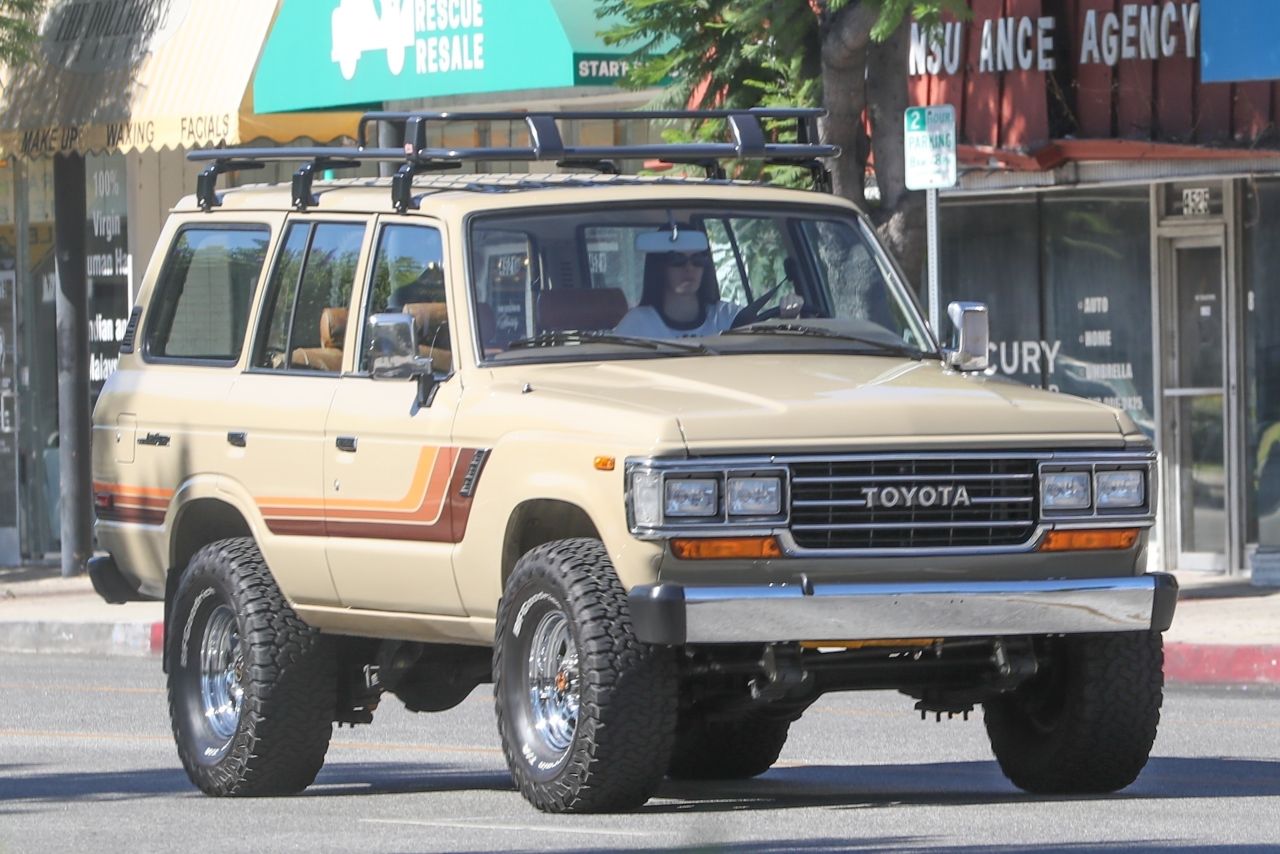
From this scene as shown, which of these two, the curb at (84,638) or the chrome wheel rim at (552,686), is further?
the curb at (84,638)

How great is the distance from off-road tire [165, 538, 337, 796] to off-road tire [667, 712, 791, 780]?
1350 millimetres

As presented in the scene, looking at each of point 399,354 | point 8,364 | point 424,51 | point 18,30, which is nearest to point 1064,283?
point 424,51

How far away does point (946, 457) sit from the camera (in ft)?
27.0

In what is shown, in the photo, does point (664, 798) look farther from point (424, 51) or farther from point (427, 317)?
point (424, 51)

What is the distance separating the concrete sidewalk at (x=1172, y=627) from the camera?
48.4 ft

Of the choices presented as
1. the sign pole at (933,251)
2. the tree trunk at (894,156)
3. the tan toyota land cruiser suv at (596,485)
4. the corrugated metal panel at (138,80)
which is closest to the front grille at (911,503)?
the tan toyota land cruiser suv at (596,485)

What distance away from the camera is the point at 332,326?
32.0 feet

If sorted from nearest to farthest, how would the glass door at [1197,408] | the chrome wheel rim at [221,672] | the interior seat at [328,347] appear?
the interior seat at [328,347] < the chrome wheel rim at [221,672] < the glass door at [1197,408]

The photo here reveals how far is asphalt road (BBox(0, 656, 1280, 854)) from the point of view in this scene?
311 inches

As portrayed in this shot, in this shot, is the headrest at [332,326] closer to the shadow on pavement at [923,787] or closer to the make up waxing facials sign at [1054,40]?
the shadow on pavement at [923,787]

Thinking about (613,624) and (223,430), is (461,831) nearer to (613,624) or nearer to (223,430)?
(613,624)

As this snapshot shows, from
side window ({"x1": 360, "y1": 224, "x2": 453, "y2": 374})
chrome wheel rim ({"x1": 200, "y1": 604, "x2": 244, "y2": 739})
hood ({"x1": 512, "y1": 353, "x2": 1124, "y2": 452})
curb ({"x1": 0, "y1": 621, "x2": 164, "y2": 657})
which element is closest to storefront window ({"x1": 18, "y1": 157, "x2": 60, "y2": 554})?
curb ({"x1": 0, "y1": 621, "x2": 164, "y2": 657})

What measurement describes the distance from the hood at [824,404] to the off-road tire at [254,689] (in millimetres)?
1442

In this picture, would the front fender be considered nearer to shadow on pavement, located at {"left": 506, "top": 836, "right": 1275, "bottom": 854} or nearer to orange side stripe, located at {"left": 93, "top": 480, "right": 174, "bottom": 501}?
shadow on pavement, located at {"left": 506, "top": 836, "right": 1275, "bottom": 854}
